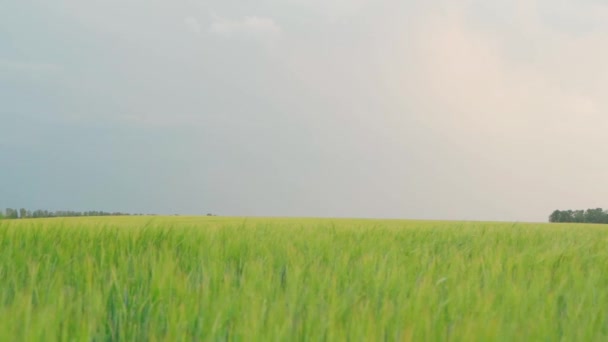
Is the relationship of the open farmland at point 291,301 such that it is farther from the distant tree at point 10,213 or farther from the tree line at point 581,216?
the tree line at point 581,216

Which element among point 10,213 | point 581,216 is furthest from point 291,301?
point 581,216

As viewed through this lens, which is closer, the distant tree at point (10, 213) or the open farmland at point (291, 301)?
the open farmland at point (291, 301)

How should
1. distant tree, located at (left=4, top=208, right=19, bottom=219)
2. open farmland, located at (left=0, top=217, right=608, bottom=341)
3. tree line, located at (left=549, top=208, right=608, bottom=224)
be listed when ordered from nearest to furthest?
1. open farmland, located at (left=0, top=217, right=608, bottom=341)
2. distant tree, located at (left=4, top=208, right=19, bottom=219)
3. tree line, located at (left=549, top=208, right=608, bottom=224)

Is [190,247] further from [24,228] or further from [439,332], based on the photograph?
[439,332]

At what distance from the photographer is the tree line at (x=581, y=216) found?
2578 cm

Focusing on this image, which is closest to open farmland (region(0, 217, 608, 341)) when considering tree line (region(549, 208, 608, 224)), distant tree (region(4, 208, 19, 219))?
distant tree (region(4, 208, 19, 219))

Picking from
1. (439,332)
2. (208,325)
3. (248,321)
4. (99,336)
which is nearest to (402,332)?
(439,332)

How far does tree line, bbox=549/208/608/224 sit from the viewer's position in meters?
25.8

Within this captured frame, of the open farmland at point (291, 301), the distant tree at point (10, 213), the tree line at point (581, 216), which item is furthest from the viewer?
the tree line at point (581, 216)

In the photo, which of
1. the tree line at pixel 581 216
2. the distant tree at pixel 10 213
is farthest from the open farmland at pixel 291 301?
the tree line at pixel 581 216

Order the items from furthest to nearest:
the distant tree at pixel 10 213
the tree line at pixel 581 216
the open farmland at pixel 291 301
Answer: the tree line at pixel 581 216 < the distant tree at pixel 10 213 < the open farmland at pixel 291 301

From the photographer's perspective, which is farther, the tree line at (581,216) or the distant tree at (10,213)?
the tree line at (581,216)

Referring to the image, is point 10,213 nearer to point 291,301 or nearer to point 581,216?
point 291,301

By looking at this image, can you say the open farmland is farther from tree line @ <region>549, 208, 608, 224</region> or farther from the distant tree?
tree line @ <region>549, 208, 608, 224</region>
